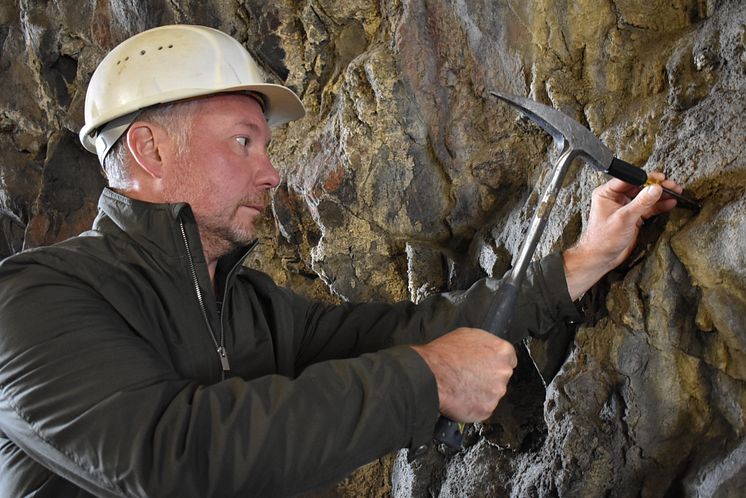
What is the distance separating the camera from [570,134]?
65.3 inches

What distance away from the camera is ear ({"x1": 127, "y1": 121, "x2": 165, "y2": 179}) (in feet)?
5.55

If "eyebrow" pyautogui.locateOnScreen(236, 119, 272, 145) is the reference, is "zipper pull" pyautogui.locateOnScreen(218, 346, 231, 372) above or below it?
below

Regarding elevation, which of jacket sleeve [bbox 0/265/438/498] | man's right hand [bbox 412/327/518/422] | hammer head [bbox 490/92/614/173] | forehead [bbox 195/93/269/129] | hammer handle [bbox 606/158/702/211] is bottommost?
jacket sleeve [bbox 0/265/438/498]

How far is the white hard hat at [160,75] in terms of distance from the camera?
1.68 meters

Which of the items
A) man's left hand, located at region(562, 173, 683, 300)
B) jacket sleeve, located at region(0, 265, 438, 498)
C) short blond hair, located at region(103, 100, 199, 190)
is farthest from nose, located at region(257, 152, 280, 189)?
man's left hand, located at region(562, 173, 683, 300)

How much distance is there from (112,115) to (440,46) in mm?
1004

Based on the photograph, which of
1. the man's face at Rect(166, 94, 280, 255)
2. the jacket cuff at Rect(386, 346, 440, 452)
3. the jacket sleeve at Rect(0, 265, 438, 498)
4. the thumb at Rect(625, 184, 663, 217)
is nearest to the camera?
the jacket sleeve at Rect(0, 265, 438, 498)

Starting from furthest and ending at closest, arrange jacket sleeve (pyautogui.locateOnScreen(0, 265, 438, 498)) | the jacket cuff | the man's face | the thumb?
1. the man's face
2. the thumb
3. the jacket cuff
4. jacket sleeve (pyautogui.locateOnScreen(0, 265, 438, 498))

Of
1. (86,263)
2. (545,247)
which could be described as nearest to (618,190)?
(545,247)

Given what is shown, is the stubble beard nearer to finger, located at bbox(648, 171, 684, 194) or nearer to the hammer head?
the hammer head

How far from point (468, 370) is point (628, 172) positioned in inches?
23.4

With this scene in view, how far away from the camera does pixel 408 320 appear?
1851mm

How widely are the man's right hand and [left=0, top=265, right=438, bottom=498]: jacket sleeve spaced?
52 millimetres

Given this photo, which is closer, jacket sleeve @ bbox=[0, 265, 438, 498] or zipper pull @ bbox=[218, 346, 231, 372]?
jacket sleeve @ bbox=[0, 265, 438, 498]
